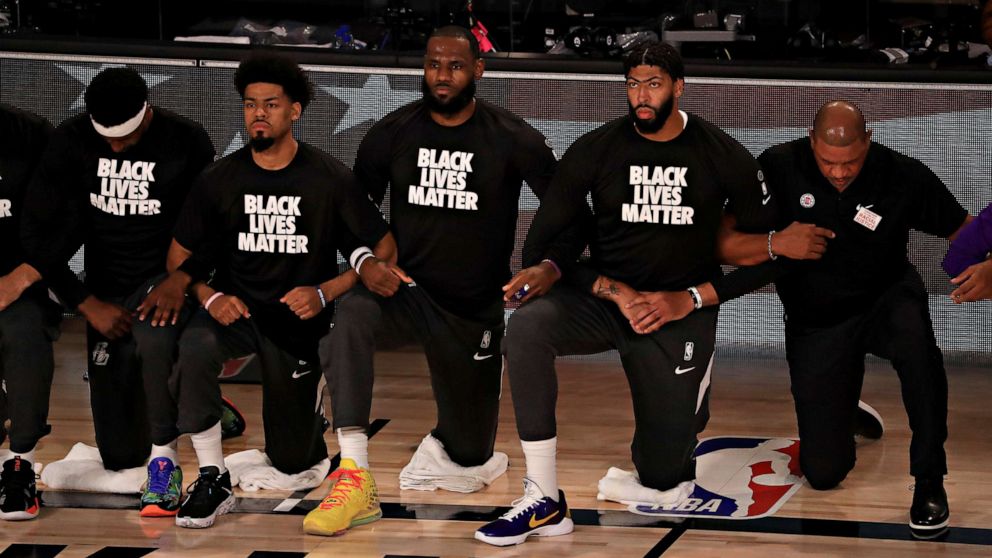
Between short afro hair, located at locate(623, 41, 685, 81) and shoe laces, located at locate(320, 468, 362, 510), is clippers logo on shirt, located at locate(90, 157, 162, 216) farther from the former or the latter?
Answer: short afro hair, located at locate(623, 41, 685, 81)

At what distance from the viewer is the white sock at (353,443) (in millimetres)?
4461

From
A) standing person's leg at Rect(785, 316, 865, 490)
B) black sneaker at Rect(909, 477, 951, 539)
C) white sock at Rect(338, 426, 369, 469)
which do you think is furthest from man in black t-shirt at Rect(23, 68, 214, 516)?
black sneaker at Rect(909, 477, 951, 539)

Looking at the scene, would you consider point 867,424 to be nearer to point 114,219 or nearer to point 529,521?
point 529,521

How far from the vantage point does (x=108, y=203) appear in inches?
193

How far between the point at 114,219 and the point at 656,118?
1.97 metres

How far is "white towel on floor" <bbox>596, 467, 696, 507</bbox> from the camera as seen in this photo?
183 inches

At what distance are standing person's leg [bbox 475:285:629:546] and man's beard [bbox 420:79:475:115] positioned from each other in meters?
0.84

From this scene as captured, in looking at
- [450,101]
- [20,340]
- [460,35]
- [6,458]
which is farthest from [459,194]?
[6,458]

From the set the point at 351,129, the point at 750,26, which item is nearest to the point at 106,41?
the point at 351,129

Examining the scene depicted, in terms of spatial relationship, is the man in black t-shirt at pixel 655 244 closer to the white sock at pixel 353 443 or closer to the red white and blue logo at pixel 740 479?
the red white and blue logo at pixel 740 479

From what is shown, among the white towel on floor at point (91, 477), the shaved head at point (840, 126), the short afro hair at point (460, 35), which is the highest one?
the short afro hair at point (460, 35)

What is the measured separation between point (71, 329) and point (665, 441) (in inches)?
166

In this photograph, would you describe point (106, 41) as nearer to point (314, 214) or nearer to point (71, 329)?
point (71, 329)

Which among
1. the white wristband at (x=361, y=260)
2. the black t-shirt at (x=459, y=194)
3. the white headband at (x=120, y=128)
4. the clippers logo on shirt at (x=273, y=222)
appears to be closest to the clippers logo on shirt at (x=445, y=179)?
the black t-shirt at (x=459, y=194)
